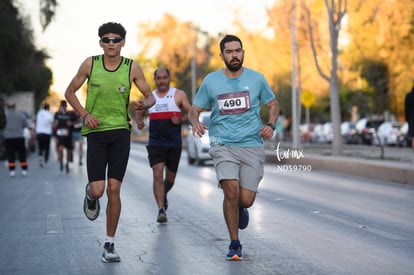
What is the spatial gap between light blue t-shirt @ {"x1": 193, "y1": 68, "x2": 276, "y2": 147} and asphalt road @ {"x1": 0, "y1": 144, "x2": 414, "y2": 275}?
1061 mm

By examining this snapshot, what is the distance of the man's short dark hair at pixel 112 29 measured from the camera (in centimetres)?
848

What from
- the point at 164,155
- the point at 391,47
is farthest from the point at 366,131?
the point at 164,155

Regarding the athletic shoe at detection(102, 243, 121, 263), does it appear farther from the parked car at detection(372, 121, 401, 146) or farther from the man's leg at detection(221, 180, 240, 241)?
the parked car at detection(372, 121, 401, 146)

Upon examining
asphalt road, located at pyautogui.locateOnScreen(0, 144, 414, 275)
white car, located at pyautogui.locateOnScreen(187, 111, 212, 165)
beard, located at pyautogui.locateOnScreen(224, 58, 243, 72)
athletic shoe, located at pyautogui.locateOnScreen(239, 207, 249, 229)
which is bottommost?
asphalt road, located at pyautogui.locateOnScreen(0, 144, 414, 275)

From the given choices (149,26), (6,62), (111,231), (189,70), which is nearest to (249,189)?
(111,231)

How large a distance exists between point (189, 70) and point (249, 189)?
79.2m

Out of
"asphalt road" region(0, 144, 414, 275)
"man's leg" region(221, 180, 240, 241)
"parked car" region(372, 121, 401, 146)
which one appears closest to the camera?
"asphalt road" region(0, 144, 414, 275)

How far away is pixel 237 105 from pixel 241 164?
528mm

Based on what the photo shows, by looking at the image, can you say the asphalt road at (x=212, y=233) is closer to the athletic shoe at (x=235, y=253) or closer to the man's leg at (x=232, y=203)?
the athletic shoe at (x=235, y=253)

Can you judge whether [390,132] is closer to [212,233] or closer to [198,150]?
[198,150]

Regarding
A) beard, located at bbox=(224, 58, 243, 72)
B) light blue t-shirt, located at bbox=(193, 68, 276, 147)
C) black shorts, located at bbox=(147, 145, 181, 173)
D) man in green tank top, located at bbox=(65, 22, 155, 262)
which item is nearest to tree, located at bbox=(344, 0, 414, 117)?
black shorts, located at bbox=(147, 145, 181, 173)

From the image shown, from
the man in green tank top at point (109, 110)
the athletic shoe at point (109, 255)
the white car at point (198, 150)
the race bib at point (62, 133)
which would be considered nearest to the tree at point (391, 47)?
the white car at point (198, 150)

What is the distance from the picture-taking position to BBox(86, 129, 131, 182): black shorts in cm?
844

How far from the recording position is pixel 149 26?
76.5m
